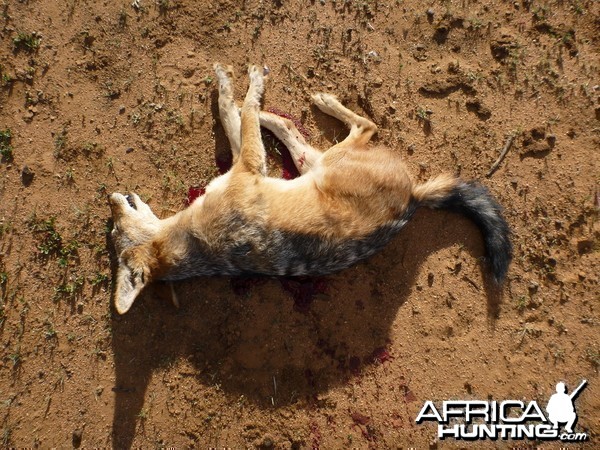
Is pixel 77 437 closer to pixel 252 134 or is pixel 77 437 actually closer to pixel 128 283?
pixel 128 283

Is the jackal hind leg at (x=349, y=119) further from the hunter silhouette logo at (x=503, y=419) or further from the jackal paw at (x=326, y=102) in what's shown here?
the hunter silhouette logo at (x=503, y=419)

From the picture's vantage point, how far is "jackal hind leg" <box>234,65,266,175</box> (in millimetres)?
5371

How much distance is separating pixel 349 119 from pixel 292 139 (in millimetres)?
830

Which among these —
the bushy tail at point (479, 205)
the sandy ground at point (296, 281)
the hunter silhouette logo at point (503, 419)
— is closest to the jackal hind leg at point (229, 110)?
the sandy ground at point (296, 281)

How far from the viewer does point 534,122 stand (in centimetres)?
626

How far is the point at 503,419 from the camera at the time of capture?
5988mm

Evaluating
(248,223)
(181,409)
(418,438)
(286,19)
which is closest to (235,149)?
(248,223)

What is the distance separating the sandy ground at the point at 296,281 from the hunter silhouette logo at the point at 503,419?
122 millimetres

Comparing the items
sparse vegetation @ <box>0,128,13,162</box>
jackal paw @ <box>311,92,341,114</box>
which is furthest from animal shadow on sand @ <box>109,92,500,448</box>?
sparse vegetation @ <box>0,128,13,162</box>

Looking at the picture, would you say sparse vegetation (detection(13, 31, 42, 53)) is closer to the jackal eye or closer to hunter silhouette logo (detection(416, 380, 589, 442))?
the jackal eye

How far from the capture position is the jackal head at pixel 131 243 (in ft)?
16.8

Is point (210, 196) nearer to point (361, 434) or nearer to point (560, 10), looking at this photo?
point (361, 434)

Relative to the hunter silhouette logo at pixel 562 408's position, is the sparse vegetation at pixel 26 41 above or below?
above

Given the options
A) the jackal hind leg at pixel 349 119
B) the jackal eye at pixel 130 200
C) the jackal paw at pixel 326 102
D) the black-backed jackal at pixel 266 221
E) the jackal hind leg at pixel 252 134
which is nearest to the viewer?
the black-backed jackal at pixel 266 221
